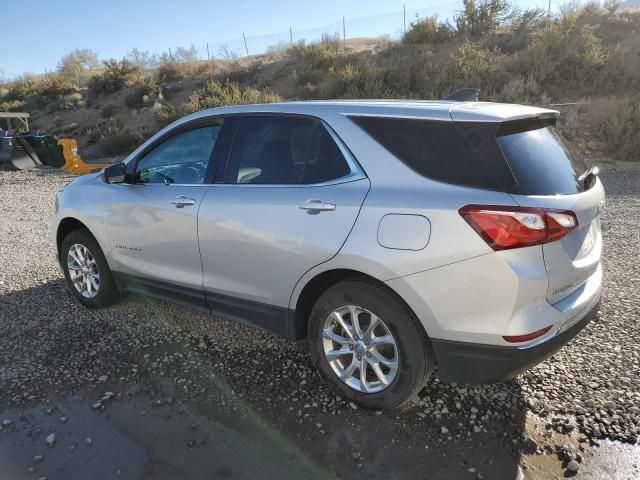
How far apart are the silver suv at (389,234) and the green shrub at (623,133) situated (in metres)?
10.0

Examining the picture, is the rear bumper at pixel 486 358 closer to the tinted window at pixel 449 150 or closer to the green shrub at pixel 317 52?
the tinted window at pixel 449 150

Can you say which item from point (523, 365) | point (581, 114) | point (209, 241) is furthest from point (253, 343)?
point (581, 114)

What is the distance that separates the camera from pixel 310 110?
3.21 m

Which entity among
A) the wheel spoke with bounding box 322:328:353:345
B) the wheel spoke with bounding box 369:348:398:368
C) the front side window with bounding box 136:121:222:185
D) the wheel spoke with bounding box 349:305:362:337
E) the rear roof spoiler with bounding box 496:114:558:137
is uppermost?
the rear roof spoiler with bounding box 496:114:558:137

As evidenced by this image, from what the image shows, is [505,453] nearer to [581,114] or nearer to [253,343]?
[253,343]

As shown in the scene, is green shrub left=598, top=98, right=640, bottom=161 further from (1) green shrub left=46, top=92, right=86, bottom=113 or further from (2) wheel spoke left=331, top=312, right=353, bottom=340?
(1) green shrub left=46, top=92, right=86, bottom=113

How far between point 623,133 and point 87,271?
11.9 meters

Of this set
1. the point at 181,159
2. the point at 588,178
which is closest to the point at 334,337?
the point at 588,178

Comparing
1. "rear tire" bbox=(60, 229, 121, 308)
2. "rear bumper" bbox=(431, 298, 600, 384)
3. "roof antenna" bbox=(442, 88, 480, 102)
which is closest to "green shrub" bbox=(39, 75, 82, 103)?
"rear tire" bbox=(60, 229, 121, 308)

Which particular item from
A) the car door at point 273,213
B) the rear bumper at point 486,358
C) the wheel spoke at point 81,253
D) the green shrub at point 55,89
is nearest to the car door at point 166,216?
→ the car door at point 273,213

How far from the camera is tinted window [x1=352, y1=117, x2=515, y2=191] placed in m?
2.51

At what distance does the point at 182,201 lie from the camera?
3621mm

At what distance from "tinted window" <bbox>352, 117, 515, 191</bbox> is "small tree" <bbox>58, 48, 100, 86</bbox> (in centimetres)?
3962

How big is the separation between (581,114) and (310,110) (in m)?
12.8
